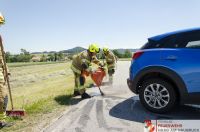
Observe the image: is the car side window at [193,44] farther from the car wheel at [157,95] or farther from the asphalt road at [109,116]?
the asphalt road at [109,116]

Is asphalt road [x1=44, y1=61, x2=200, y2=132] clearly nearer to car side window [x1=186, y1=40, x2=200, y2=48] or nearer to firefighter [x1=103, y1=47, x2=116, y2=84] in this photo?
car side window [x1=186, y1=40, x2=200, y2=48]

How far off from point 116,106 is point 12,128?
2815mm

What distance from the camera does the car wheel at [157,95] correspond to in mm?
6723

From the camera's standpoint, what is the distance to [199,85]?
6.30m

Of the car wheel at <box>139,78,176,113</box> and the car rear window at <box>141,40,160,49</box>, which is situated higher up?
the car rear window at <box>141,40,160,49</box>

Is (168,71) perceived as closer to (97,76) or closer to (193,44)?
(193,44)

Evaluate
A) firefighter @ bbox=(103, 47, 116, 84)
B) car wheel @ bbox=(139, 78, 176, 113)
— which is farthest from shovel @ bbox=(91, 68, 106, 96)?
firefighter @ bbox=(103, 47, 116, 84)

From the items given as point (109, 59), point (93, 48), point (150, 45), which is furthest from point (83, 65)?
point (109, 59)

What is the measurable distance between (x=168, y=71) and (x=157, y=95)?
644 millimetres

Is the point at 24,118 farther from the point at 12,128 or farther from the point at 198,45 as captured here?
the point at 198,45

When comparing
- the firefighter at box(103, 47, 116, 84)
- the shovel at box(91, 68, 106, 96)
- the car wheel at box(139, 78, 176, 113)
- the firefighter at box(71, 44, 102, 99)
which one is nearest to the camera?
the car wheel at box(139, 78, 176, 113)

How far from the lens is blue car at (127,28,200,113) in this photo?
6.40 m

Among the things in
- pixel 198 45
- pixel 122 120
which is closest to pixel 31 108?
pixel 122 120

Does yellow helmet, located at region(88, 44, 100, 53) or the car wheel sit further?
yellow helmet, located at region(88, 44, 100, 53)
